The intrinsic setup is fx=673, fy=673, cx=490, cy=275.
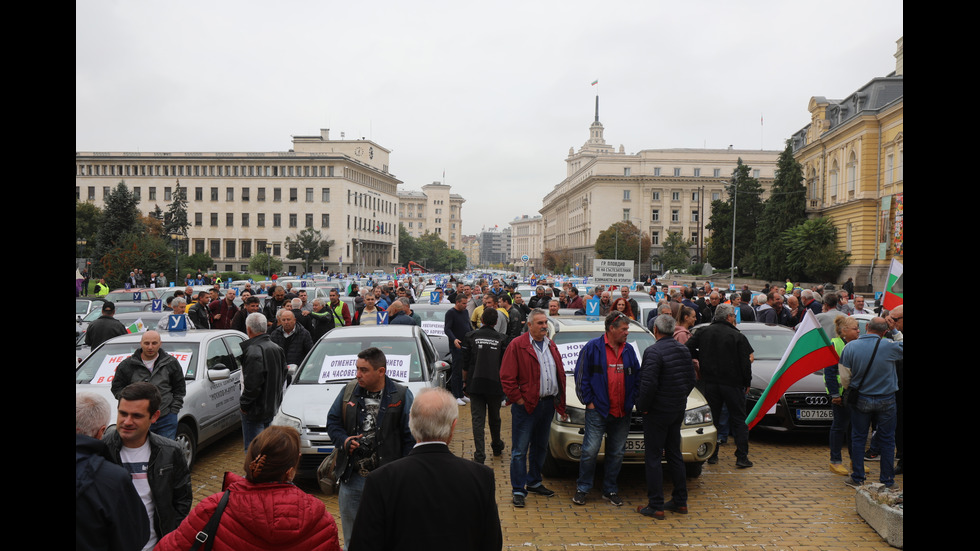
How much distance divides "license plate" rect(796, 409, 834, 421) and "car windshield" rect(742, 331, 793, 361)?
1.25 meters

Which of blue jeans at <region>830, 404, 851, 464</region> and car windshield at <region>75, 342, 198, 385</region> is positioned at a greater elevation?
car windshield at <region>75, 342, 198, 385</region>

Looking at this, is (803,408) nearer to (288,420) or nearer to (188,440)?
(288,420)

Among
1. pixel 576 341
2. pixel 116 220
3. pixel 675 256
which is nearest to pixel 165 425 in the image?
pixel 576 341

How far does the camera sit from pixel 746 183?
2621 inches

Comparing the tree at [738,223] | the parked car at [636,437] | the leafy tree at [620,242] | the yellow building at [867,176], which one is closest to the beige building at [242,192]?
the leafy tree at [620,242]

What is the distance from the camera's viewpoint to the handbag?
2.82 metres

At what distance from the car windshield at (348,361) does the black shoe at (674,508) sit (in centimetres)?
311

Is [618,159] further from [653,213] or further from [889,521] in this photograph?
[889,521]

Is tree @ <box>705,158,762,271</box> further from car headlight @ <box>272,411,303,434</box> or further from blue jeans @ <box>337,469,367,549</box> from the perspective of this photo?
blue jeans @ <box>337,469,367,549</box>

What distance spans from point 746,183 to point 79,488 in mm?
69950

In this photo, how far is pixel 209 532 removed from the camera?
283 centimetres

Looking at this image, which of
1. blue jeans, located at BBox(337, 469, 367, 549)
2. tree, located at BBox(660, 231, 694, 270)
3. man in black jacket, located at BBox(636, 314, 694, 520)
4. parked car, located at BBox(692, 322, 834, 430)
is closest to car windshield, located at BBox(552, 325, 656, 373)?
parked car, located at BBox(692, 322, 834, 430)

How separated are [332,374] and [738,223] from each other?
206 ft

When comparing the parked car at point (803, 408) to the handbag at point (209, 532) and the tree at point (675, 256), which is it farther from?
the tree at point (675, 256)
